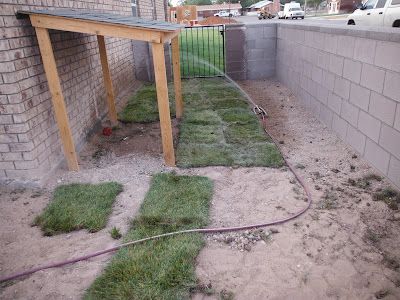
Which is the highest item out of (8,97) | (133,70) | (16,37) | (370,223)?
(16,37)

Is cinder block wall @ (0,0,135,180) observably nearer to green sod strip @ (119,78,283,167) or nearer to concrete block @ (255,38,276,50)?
green sod strip @ (119,78,283,167)

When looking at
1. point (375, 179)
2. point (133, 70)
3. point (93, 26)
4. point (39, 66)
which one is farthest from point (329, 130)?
point (133, 70)

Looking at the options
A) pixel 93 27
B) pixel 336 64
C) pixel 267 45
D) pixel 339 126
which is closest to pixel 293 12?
pixel 267 45

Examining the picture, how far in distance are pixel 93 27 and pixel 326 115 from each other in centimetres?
408

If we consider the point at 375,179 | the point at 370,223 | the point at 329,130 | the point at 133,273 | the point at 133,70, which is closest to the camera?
the point at 133,273

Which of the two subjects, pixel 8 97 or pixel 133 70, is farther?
pixel 133 70

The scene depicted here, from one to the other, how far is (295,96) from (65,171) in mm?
5448

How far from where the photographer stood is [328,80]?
5.86 meters

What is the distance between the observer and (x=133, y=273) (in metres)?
2.84

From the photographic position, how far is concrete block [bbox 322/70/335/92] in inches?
224

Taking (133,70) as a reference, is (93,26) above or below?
above

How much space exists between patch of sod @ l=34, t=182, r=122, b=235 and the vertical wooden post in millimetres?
833

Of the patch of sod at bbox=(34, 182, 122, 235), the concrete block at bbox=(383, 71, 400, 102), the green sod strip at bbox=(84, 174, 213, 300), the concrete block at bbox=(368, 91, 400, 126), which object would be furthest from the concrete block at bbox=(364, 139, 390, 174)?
the patch of sod at bbox=(34, 182, 122, 235)

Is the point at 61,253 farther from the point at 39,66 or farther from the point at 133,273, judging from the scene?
the point at 39,66
